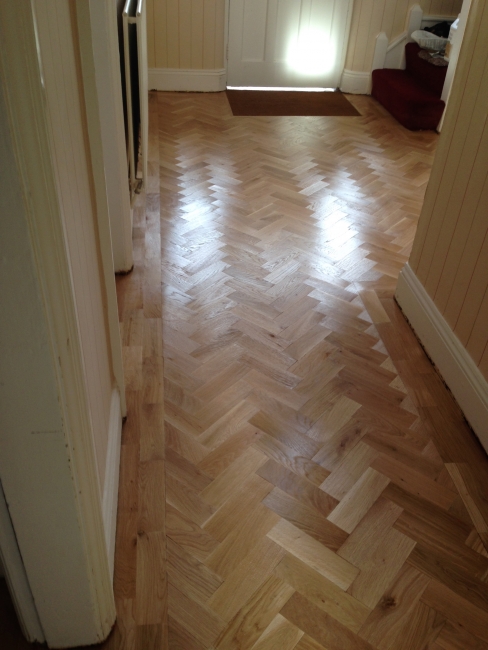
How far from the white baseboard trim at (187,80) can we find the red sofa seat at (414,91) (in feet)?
4.66

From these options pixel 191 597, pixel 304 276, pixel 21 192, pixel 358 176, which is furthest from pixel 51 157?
pixel 358 176

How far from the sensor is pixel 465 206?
7.00 ft

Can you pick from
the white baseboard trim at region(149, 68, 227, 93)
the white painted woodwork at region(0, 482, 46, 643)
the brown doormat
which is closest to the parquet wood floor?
the white painted woodwork at region(0, 482, 46, 643)

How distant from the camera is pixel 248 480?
1.82m

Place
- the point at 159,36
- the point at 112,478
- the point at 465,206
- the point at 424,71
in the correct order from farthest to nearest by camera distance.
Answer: the point at 159,36 → the point at 424,71 → the point at 465,206 → the point at 112,478

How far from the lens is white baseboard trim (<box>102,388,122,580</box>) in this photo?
1483 mm

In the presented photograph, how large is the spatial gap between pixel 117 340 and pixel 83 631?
780 mm

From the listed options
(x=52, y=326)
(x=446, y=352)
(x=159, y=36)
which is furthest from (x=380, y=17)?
(x=52, y=326)

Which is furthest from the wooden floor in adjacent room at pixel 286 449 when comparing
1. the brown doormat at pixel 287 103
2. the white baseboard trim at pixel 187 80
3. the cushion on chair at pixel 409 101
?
the white baseboard trim at pixel 187 80

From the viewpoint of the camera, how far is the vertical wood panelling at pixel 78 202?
103 centimetres

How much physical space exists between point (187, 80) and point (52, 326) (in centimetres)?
486

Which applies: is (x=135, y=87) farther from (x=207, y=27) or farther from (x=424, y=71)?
(x=424, y=71)

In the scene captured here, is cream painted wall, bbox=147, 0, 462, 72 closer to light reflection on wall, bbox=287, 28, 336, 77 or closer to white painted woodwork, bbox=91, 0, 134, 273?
light reflection on wall, bbox=287, 28, 336, 77

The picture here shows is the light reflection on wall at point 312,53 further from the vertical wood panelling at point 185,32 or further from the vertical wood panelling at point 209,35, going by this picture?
the vertical wood panelling at point 185,32
